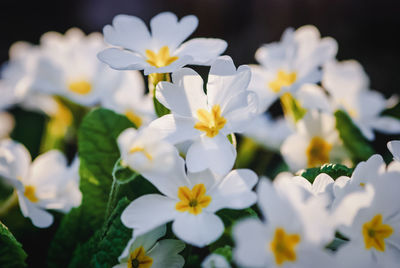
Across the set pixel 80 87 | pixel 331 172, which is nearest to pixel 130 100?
pixel 80 87

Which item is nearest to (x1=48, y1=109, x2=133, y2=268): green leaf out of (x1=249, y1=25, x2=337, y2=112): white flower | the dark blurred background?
(x1=249, y1=25, x2=337, y2=112): white flower

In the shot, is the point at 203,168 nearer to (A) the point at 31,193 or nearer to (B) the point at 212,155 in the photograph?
(B) the point at 212,155

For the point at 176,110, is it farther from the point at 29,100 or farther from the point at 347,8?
the point at 347,8

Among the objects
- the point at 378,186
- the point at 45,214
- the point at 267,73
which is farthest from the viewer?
the point at 267,73

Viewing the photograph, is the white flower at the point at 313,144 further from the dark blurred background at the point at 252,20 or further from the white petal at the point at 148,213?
the dark blurred background at the point at 252,20

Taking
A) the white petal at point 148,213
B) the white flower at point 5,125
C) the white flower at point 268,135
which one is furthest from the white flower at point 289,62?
the white flower at point 5,125

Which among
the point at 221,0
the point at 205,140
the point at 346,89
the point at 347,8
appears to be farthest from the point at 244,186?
the point at 221,0

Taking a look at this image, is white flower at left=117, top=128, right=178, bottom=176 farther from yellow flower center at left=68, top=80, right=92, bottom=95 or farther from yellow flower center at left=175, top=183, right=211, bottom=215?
yellow flower center at left=68, top=80, right=92, bottom=95
